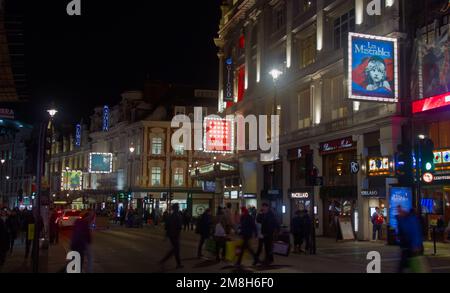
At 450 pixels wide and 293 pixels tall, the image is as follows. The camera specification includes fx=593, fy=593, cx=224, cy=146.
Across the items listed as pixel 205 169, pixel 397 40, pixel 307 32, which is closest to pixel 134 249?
pixel 397 40

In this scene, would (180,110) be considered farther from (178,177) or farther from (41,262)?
(41,262)

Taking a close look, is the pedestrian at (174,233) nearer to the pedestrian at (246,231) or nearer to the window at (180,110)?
the pedestrian at (246,231)

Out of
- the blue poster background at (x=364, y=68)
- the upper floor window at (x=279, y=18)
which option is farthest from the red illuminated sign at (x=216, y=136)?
the blue poster background at (x=364, y=68)

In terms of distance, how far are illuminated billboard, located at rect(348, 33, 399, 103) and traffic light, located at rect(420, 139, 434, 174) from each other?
942 centimetres

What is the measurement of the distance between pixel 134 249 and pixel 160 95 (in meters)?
55.3

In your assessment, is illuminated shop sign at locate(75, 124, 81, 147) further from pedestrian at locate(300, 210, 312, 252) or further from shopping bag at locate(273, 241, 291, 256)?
shopping bag at locate(273, 241, 291, 256)

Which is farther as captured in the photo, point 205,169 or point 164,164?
point 164,164

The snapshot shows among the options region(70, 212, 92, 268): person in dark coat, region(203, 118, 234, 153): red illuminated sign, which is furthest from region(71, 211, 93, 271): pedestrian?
region(203, 118, 234, 153): red illuminated sign

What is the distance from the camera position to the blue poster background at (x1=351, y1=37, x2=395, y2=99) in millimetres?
28578

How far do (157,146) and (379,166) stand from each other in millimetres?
46170

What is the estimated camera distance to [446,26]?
2741 centimetres

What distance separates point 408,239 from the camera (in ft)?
39.1

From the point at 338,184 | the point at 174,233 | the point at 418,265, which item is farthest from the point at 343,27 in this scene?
the point at 418,265
